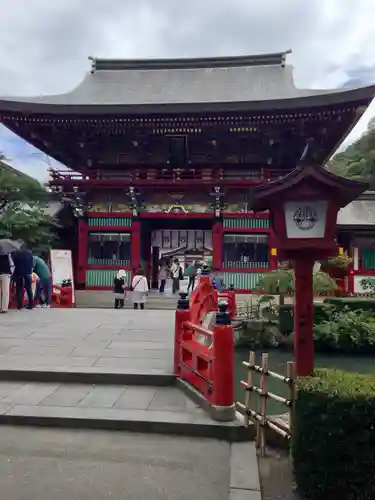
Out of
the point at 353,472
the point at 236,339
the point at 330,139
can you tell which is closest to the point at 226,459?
the point at 353,472

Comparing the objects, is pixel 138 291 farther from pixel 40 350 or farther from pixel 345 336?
pixel 40 350

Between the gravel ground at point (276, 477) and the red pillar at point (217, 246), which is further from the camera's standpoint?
the red pillar at point (217, 246)

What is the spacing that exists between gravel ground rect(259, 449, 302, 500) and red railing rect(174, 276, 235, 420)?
0.67 meters

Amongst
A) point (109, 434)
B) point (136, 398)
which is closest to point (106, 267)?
point (136, 398)

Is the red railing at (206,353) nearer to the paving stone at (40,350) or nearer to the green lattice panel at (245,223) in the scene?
the paving stone at (40,350)

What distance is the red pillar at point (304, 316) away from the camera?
4.34m

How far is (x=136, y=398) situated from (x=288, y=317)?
5781 millimetres

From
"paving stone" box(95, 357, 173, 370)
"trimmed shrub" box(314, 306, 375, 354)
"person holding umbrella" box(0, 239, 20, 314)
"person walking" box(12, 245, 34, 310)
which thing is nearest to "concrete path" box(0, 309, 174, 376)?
"paving stone" box(95, 357, 173, 370)

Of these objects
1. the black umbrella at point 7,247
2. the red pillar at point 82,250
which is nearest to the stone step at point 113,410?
the black umbrella at point 7,247

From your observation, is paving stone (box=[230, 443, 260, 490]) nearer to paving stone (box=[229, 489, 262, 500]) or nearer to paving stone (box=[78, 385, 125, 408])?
paving stone (box=[229, 489, 262, 500])

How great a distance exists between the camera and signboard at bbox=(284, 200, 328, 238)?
4.12 m

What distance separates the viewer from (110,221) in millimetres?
19734

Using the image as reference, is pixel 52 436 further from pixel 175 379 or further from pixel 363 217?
pixel 363 217

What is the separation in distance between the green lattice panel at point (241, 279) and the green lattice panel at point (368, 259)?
187 inches
